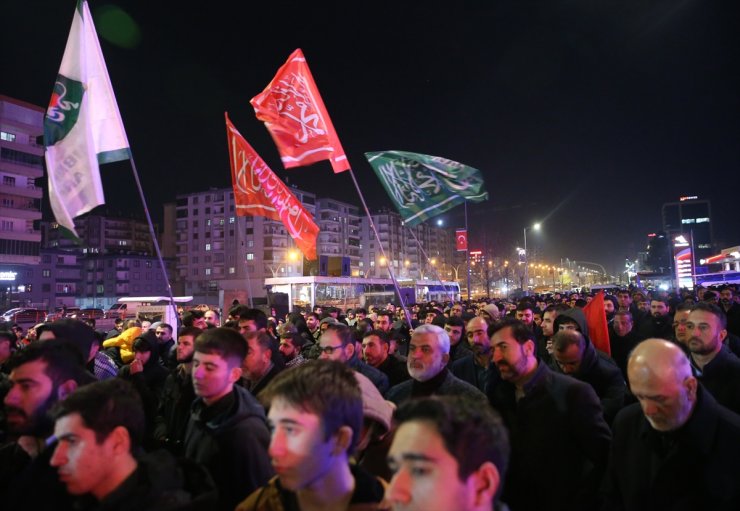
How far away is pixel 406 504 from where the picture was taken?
5.92ft

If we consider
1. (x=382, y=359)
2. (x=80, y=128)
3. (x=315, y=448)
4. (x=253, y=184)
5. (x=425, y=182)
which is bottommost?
(x=382, y=359)

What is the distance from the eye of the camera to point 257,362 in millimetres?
5562

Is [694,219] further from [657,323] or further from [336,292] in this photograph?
[657,323]

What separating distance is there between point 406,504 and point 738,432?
7.69ft

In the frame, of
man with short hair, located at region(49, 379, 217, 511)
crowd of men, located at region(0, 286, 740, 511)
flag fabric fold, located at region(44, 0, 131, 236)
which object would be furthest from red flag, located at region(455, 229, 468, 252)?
man with short hair, located at region(49, 379, 217, 511)

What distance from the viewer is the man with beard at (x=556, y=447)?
373cm

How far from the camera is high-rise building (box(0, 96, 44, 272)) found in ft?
211

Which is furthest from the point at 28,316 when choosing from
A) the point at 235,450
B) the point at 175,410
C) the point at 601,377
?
the point at 601,377

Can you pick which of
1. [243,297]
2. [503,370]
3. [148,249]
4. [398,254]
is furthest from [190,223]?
[503,370]

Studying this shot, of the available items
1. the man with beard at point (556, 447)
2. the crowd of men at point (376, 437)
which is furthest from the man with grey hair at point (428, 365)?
the man with beard at point (556, 447)

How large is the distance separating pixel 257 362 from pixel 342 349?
1091mm

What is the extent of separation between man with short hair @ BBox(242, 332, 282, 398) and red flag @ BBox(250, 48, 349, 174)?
5.68 m

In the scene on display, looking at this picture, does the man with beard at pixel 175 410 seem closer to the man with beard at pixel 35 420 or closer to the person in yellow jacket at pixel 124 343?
the man with beard at pixel 35 420

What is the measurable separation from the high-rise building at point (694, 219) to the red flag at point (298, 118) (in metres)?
147
